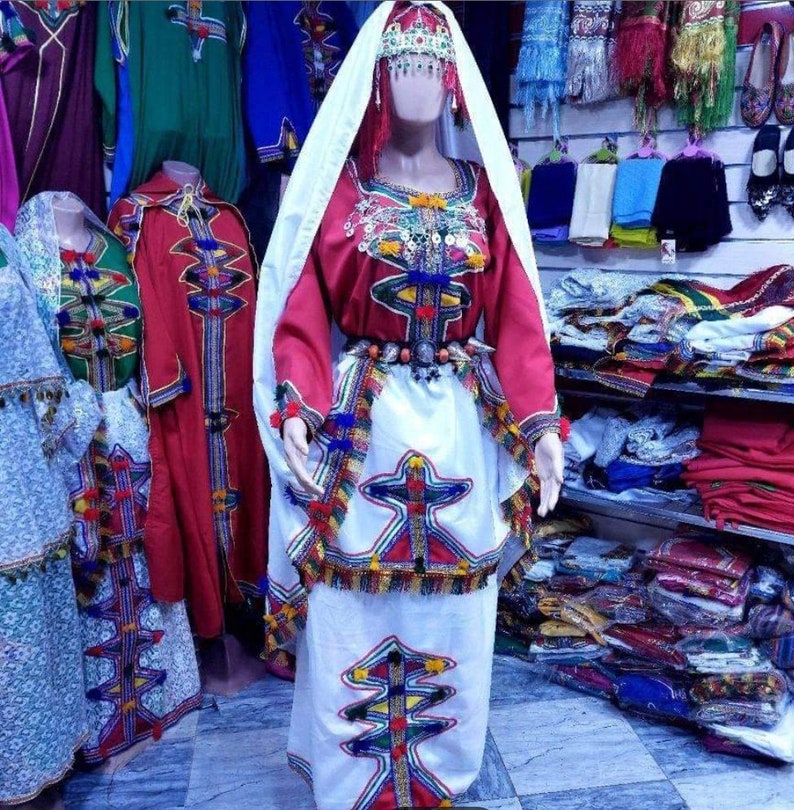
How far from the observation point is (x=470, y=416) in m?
1.45

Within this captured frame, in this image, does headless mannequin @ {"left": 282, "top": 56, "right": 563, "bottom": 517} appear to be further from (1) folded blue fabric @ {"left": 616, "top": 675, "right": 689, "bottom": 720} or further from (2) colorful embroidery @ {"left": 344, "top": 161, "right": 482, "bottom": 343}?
(1) folded blue fabric @ {"left": 616, "top": 675, "right": 689, "bottom": 720}

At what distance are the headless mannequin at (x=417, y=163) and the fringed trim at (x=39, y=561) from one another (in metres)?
0.57

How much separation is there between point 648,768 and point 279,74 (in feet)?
6.57

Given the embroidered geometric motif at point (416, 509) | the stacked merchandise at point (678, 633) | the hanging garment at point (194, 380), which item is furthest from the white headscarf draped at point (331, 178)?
the stacked merchandise at point (678, 633)

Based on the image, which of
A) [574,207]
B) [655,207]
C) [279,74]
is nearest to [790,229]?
[655,207]

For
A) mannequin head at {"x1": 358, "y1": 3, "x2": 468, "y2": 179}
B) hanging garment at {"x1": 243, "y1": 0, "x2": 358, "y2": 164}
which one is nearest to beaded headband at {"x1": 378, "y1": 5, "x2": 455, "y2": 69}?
mannequin head at {"x1": 358, "y1": 3, "x2": 468, "y2": 179}

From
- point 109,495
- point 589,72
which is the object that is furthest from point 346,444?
point 589,72

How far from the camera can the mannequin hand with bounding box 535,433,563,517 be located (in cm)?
136

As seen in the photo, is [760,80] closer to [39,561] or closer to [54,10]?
[54,10]

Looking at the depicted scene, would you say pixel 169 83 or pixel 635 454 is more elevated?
pixel 169 83

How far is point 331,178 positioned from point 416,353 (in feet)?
1.15

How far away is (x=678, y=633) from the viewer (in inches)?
80.9

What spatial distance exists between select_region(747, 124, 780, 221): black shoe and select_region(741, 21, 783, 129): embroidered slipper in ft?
0.14

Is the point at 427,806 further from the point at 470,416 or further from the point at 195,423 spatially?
the point at 195,423
